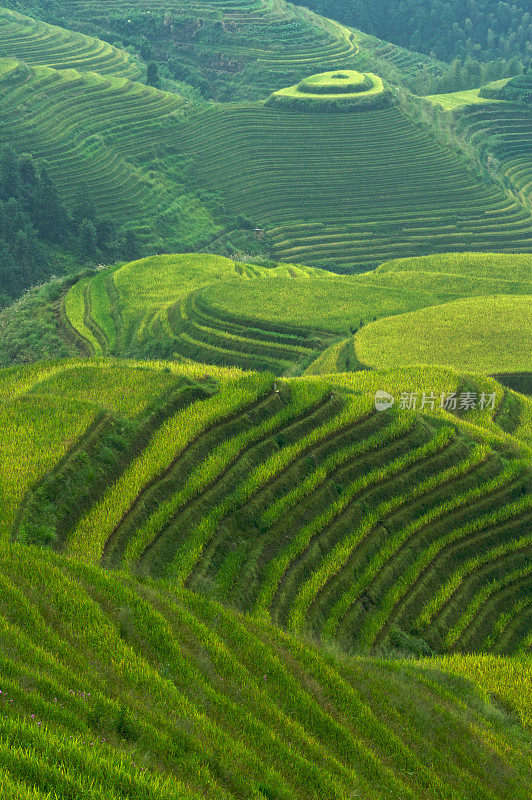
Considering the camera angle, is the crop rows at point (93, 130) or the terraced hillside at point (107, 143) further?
the crop rows at point (93, 130)

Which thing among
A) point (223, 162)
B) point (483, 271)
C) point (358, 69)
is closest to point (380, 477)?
point (483, 271)

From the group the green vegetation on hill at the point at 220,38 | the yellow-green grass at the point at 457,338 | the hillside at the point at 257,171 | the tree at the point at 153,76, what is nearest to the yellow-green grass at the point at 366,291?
the yellow-green grass at the point at 457,338

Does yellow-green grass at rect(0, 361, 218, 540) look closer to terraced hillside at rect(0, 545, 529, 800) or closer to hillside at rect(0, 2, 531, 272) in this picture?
terraced hillside at rect(0, 545, 529, 800)

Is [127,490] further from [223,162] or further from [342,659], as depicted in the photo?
[223,162]

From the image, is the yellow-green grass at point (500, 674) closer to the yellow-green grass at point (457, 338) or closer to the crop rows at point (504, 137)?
the yellow-green grass at point (457, 338)

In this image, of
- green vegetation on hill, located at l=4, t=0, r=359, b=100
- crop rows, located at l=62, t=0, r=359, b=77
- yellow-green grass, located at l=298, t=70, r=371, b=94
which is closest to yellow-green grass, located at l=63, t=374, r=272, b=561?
yellow-green grass, located at l=298, t=70, r=371, b=94

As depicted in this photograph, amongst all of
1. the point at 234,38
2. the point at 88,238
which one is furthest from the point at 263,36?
the point at 88,238
